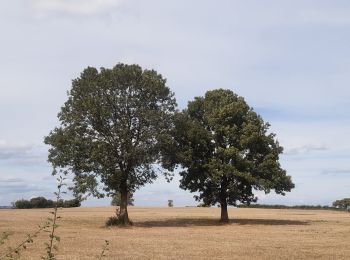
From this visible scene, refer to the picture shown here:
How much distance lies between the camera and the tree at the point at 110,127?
140 ft

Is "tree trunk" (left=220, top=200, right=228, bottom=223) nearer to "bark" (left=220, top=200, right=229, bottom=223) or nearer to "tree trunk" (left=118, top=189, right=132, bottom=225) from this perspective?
"bark" (left=220, top=200, right=229, bottom=223)

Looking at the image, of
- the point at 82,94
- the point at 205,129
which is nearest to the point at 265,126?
the point at 205,129

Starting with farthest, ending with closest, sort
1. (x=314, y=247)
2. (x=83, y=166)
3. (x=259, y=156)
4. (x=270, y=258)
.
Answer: (x=259, y=156)
(x=83, y=166)
(x=314, y=247)
(x=270, y=258)

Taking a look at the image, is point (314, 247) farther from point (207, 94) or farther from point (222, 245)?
point (207, 94)

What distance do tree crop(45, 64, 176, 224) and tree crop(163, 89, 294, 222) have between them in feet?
11.5

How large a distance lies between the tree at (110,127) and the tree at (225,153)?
350 centimetres

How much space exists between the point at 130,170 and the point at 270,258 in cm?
2635

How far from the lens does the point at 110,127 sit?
4338 centimetres

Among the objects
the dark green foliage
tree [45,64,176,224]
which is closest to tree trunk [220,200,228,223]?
tree [45,64,176,224]

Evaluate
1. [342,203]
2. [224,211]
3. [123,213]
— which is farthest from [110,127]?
[342,203]

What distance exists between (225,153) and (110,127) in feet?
36.2

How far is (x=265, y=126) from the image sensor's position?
166 ft

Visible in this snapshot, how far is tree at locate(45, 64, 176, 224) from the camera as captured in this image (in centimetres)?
4256

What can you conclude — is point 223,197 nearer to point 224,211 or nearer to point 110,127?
point 224,211
